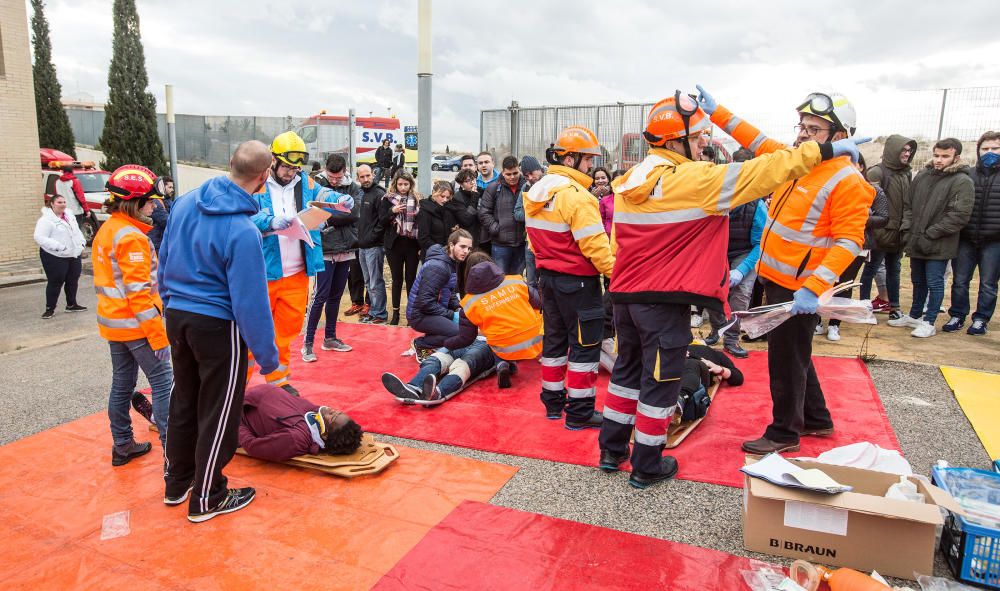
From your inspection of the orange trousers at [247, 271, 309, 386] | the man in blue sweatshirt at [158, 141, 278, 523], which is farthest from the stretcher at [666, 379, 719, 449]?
the orange trousers at [247, 271, 309, 386]

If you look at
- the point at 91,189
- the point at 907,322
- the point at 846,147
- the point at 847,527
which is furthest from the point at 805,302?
the point at 91,189

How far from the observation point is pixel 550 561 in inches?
117

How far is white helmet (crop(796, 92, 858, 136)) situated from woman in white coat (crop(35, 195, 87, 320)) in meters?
9.26

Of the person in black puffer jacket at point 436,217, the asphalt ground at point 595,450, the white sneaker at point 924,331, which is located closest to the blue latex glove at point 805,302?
the asphalt ground at point 595,450

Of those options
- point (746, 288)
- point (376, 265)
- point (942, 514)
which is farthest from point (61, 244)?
point (942, 514)

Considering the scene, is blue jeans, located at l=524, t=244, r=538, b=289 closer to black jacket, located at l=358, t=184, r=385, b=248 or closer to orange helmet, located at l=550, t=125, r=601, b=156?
black jacket, located at l=358, t=184, r=385, b=248

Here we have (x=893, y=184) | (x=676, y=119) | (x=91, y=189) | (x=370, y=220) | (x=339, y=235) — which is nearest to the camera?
(x=676, y=119)

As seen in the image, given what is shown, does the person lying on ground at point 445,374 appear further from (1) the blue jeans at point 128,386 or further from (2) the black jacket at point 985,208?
(2) the black jacket at point 985,208

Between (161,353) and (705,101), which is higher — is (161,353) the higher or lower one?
the lower one

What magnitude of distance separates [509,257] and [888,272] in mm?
4747

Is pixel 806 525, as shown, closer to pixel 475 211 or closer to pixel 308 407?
pixel 308 407

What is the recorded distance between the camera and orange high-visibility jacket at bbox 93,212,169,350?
3.91m

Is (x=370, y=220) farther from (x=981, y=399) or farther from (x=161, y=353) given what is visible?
(x=981, y=399)

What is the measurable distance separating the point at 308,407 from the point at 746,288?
4523 mm
